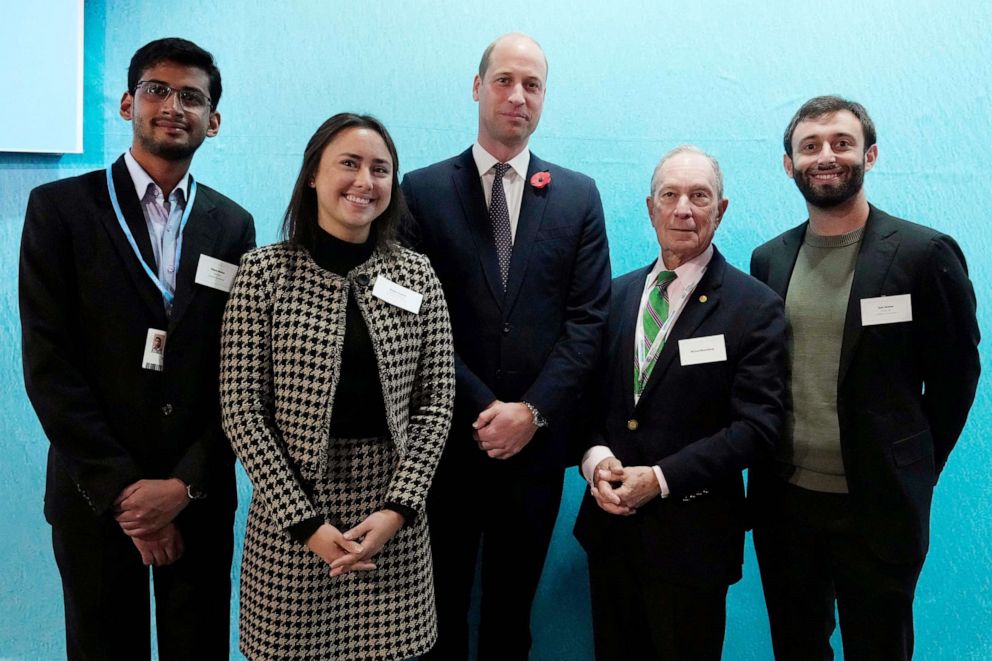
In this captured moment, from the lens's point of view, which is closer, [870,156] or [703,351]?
[703,351]

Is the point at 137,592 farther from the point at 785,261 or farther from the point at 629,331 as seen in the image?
the point at 785,261

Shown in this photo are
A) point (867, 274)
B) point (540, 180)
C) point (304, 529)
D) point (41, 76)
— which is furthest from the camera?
point (41, 76)

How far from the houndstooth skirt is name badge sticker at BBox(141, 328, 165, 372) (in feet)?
1.42

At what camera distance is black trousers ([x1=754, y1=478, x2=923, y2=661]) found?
2.27 meters

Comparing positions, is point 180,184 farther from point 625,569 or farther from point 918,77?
point 918,77

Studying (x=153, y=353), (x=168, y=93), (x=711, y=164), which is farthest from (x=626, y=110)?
(x=153, y=353)

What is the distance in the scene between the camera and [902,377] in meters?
2.30

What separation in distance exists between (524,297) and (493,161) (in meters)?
0.45

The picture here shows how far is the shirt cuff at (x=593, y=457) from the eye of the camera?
227cm

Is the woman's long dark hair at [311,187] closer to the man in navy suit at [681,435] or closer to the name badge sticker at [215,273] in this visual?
the name badge sticker at [215,273]

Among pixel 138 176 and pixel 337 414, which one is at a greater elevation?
pixel 138 176

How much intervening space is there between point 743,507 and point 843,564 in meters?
0.34

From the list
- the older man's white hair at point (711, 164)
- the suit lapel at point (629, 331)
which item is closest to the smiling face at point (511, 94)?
the older man's white hair at point (711, 164)

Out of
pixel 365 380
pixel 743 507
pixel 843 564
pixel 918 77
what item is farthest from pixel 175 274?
pixel 918 77
